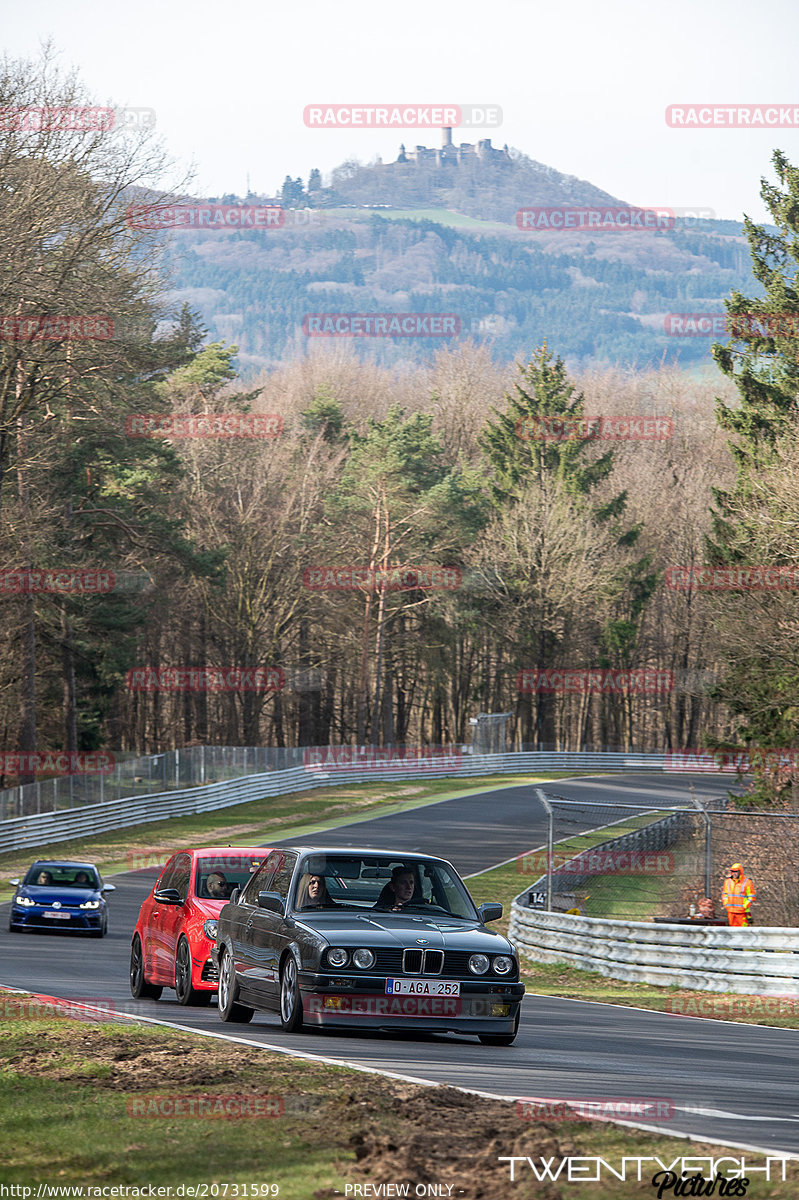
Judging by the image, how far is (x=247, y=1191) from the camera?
625cm

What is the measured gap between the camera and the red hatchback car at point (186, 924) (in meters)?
14.6

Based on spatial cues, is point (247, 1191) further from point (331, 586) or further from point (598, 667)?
point (598, 667)

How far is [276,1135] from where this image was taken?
7.23 metres

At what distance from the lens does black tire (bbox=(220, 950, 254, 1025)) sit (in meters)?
13.0

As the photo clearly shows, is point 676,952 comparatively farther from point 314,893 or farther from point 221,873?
point 314,893

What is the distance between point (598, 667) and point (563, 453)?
1158 cm

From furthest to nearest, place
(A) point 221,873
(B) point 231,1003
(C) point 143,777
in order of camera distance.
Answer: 1. (C) point 143,777
2. (A) point 221,873
3. (B) point 231,1003

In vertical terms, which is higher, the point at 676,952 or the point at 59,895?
the point at 676,952

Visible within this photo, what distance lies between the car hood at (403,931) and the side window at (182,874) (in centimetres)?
358

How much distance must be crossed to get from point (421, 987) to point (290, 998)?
1.09 meters

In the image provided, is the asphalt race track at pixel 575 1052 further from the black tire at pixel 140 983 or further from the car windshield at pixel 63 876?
the car windshield at pixel 63 876

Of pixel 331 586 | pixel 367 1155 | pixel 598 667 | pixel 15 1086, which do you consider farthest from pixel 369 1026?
pixel 598 667

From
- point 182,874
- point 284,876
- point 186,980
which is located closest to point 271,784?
point 182,874

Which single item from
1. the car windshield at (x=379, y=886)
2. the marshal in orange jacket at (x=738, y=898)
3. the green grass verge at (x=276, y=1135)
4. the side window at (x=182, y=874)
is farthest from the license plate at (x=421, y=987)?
the marshal in orange jacket at (x=738, y=898)
